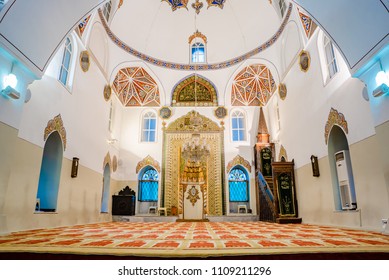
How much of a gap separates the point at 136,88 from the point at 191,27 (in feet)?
11.1

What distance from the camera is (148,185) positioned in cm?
998

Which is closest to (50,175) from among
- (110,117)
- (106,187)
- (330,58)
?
(106,187)

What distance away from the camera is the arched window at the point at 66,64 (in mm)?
5766

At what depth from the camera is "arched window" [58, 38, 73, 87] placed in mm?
5766

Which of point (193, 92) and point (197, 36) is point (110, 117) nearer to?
point (193, 92)

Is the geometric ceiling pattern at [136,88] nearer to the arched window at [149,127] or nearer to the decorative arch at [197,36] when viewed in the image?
the arched window at [149,127]

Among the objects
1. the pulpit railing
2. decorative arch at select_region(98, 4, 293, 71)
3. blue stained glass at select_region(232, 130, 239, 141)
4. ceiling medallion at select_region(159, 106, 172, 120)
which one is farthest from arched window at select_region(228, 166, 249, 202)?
decorative arch at select_region(98, 4, 293, 71)

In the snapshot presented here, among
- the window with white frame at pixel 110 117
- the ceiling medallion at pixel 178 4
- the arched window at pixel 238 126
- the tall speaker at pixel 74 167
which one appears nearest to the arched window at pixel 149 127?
the window with white frame at pixel 110 117

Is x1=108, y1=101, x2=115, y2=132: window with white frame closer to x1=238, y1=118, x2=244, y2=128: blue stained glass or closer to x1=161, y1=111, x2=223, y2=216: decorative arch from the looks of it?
x1=161, y1=111, x2=223, y2=216: decorative arch

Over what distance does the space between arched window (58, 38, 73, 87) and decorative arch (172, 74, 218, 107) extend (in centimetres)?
516

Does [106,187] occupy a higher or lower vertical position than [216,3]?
lower

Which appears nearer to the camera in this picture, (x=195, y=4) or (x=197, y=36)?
(x=195, y=4)

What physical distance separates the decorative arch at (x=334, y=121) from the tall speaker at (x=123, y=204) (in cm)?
673

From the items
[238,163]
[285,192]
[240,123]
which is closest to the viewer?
[285,192]
